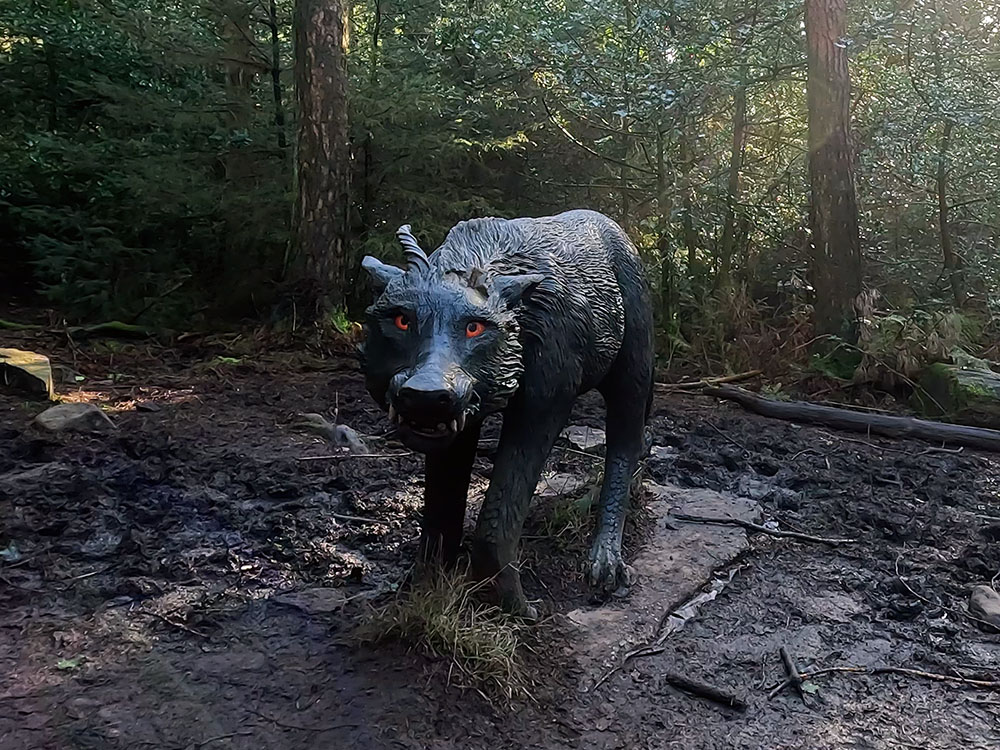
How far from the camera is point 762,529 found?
4715 millimetres

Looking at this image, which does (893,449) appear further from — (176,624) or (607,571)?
(176,624)

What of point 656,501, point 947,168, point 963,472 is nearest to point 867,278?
point 947,168

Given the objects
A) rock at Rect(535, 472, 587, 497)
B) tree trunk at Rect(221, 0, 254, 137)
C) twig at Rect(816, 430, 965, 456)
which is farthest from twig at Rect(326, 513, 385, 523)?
tree trunk at Rect(221, 0, 254, 137)

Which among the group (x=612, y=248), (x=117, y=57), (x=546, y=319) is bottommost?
(x=546, y=319)

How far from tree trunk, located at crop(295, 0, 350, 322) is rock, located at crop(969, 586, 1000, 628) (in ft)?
21.1

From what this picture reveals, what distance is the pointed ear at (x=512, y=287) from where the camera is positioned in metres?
3.01

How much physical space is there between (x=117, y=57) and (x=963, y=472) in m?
10.9

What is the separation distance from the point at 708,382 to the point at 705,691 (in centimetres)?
574

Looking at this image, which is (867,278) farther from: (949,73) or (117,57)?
(117,57)

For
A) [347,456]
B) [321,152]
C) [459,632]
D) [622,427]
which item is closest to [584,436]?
[347,456]

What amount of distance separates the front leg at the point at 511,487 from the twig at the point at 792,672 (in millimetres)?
1142

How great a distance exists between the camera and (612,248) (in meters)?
4.22

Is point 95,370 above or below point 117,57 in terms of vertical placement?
below

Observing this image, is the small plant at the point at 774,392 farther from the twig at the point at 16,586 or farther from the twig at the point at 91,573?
the twig at the point at 16,586
